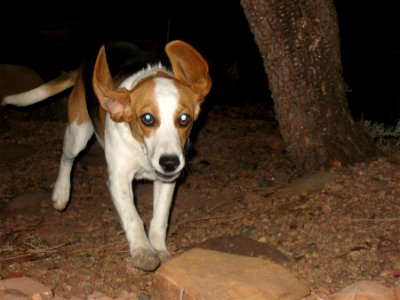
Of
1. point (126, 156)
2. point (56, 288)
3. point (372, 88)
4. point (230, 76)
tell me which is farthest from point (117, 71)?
point (372, 88)

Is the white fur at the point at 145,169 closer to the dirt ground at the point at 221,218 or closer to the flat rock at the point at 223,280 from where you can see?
the dirt ground at the point at 221,218

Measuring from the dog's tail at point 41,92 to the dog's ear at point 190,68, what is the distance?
6.12 ft

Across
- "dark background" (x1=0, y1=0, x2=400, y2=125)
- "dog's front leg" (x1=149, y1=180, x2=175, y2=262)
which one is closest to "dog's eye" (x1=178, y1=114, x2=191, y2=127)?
"dog's front leg" (x1=149, y1=180, x2=175, y2=262)

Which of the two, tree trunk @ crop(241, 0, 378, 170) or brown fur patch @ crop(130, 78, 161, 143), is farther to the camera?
tree trunk @ crop(241, 0, 378, 170)

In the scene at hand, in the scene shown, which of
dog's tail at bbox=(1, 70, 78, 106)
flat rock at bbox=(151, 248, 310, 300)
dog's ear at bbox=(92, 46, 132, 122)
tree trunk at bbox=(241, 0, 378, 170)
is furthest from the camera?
dog's tail at bbox=(1, 70, 78, 106)

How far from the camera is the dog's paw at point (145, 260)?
170 inches

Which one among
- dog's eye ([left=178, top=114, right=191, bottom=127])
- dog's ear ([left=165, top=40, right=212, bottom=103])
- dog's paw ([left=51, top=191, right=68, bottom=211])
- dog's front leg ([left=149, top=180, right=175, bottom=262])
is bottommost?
dog's paw ([left=51, top=191, right=68, bottom=211])

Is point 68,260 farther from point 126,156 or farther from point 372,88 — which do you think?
point 372,88

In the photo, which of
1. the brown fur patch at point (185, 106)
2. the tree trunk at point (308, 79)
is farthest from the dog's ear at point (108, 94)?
the tree trunk at point (308, 79)

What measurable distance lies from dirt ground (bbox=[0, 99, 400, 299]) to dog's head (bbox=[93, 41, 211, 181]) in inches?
31.3

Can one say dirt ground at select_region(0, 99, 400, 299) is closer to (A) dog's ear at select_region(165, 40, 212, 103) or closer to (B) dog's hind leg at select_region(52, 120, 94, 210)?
(B) dog's hind leg at select_region(52, 120, 94, 210)

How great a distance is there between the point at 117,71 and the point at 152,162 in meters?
1.44

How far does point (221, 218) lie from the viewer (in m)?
5.16

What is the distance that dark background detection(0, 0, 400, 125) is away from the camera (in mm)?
10055
